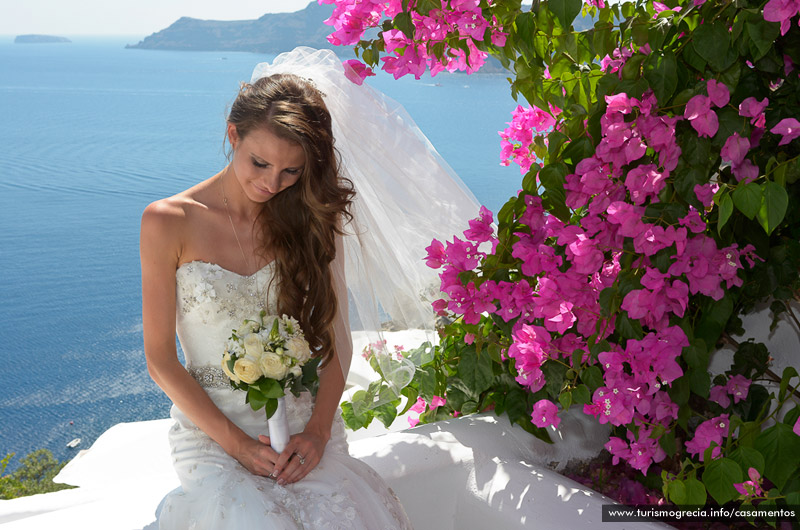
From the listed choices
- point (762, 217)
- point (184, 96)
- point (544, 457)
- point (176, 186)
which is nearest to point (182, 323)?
point (544, 457)

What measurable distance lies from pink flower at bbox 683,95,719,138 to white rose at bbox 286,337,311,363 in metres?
0.83

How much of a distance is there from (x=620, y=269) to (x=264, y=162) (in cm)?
80

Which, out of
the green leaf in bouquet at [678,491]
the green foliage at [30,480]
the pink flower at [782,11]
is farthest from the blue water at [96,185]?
the pink flower at [782,11]

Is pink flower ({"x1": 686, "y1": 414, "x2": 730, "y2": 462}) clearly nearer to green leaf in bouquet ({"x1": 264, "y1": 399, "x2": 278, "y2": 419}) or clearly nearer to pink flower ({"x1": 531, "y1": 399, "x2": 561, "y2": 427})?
pink flower ({"x1": 531, "y1": 399, "x2": 561, "y2": 427})

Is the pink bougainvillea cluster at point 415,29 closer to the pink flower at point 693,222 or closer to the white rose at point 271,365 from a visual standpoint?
the pink flower at point 693,222

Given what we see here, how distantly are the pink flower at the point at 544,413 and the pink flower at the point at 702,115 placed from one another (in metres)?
0.72

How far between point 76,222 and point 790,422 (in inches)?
433

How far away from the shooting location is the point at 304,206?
72.8 inches

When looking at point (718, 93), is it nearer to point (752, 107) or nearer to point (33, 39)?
point (752, 107)

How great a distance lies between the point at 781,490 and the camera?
1328mm

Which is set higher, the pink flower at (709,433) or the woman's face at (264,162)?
the woman's face at (264,162)

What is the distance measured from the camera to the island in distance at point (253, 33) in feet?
40.7

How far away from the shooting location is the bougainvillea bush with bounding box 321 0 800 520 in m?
1.33

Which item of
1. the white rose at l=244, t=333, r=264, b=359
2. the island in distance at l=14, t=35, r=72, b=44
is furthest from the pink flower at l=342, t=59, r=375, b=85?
the island in distance at l=14, t=35, r=72, b=44
